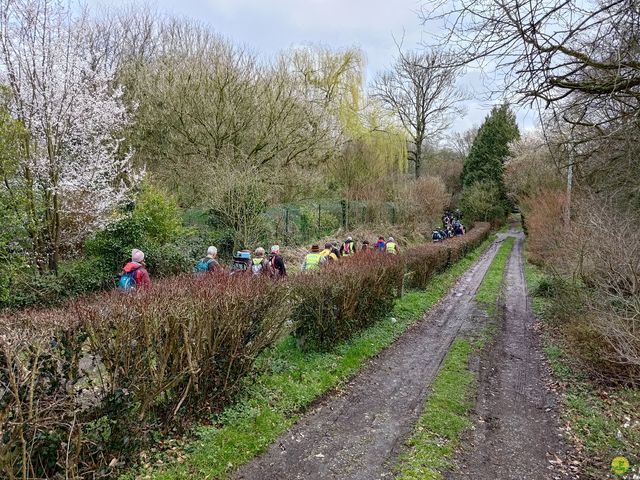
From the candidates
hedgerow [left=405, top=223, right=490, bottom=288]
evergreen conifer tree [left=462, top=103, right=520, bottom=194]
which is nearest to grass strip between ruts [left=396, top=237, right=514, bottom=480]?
hedgerow [left=405, top=223, right=490, bottom=288]

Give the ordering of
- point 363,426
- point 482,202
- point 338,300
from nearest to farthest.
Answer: point 363,426 < point 338,300 < point 482,202

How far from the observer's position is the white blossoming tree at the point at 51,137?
366 inches

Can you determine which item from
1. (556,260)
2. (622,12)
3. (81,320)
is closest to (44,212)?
(81,320)

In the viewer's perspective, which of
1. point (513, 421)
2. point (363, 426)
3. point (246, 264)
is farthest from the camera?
point (246, 264)

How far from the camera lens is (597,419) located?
17.2 feet

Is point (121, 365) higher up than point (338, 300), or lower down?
higher up

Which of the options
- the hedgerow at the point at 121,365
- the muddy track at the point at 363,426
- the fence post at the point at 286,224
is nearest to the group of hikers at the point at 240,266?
the hedgerow at the point at 121,365

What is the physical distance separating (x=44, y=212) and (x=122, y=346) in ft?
26.2

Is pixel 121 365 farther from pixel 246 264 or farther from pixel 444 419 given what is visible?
pixel 246 264

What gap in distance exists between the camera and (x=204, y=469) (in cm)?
390

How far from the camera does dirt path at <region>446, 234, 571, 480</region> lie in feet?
14.1

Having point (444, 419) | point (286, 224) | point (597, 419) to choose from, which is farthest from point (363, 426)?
point (286, 224)

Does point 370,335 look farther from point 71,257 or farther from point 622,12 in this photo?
point 71,257

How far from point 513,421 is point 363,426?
199 cm
